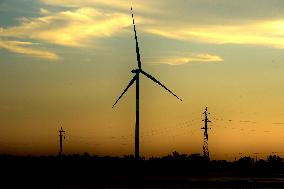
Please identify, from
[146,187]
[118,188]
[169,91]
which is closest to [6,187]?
[118,188]

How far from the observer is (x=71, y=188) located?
3546 inches

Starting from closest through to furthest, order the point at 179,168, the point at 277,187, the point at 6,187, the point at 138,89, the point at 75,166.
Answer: the point at 6,187
the point at 277,187
the point at 138,89
the point at 75,166
the point at 179,168

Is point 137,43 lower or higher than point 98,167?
higher

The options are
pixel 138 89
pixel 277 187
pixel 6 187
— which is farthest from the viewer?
pixel 138 89

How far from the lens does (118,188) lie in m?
93.1

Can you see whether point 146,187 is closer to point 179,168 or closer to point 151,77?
point 151,77

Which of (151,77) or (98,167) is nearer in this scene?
(151,77)

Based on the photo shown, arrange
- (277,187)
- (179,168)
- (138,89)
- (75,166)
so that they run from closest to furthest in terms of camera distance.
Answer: (277,187)
(138,89)
(75,166)
(179,168)

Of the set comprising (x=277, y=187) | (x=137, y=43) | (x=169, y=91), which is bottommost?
(x=277, y=187)

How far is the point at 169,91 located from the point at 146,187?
24.9 metres

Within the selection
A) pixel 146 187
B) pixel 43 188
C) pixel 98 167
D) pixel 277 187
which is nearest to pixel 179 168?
pixel 98 167

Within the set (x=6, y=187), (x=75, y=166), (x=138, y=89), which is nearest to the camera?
(x=6, y=187)

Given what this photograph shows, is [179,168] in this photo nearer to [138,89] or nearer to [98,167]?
[98,167]

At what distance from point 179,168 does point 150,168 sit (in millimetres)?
19904
